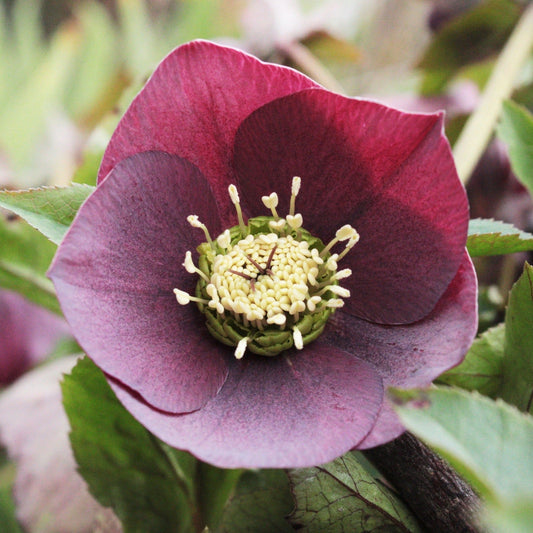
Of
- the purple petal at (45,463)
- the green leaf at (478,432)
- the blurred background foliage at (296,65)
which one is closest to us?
the green leaf at (478,432)

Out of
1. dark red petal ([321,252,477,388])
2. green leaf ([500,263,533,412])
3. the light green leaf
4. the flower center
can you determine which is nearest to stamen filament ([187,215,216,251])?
the flower center

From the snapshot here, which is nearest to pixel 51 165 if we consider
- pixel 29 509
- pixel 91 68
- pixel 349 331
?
pixel 29 509

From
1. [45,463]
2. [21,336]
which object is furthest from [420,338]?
[21,336]

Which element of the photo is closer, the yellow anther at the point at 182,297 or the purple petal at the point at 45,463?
the yellow anther at the point at 182,297

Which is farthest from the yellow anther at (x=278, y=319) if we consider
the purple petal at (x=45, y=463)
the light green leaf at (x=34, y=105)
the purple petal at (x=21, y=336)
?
the light green leaf at (x=34, y=105)

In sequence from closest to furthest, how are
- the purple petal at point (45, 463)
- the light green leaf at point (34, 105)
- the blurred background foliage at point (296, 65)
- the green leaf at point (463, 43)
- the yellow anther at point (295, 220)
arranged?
the yellow anther at point (295, 220) → the purple petal at point (45, 463) → the blurred background foliage at point (296, 65) → the green leaf at point (463, 43) → the light green leaf at point (34, 105)

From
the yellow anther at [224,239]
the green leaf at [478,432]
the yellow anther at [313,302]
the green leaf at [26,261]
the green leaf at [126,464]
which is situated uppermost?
the green leaf at [478,432]

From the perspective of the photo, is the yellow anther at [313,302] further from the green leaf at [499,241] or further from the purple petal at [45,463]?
the purple petal at [45,463]
